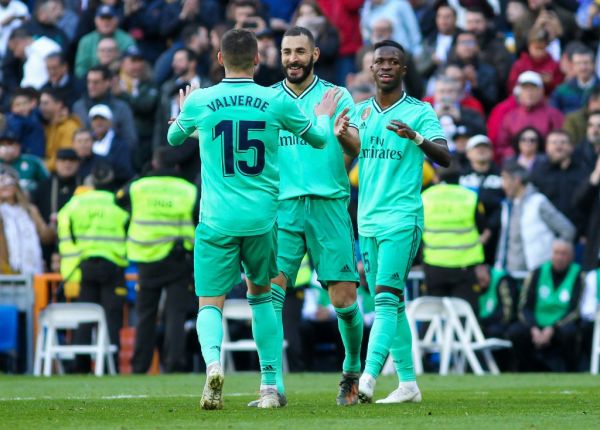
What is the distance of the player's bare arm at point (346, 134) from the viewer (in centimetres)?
981

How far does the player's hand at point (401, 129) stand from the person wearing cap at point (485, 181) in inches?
330

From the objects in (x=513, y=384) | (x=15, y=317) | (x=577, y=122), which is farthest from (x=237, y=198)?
(x=577, y=122)

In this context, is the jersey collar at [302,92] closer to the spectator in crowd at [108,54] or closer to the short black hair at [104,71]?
the short black hair at [104,71]

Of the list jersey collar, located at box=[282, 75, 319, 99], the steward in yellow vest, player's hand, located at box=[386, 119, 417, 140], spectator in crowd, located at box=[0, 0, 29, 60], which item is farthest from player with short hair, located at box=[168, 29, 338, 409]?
spectator in crowd, located at box=[0, 0, 29, 60]

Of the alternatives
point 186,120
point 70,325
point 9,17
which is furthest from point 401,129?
point 9,17

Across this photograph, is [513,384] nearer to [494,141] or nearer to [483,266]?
[483,266]

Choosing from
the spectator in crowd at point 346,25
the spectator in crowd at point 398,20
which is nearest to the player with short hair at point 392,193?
the spectator in crowd at point 398,20

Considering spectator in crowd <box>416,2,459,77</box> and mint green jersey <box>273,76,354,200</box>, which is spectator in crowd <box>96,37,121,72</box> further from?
mint green jersey <box>273,76,354,200</box>

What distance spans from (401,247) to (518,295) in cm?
798

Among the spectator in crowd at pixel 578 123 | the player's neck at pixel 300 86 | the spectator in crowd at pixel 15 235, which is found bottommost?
the spectator in crowd at pixel 15 235

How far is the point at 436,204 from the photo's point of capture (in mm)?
17281

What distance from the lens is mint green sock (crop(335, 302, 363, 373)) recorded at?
1027cm

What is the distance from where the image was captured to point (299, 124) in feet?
30.5

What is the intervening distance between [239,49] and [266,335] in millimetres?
1894
